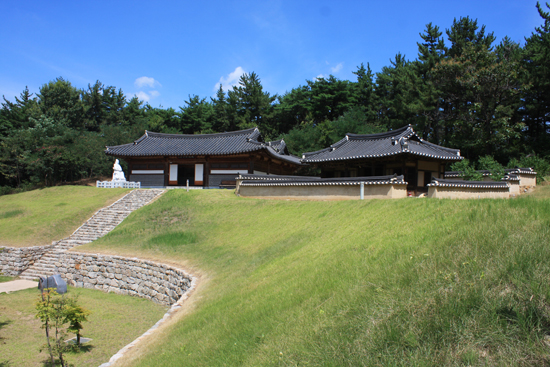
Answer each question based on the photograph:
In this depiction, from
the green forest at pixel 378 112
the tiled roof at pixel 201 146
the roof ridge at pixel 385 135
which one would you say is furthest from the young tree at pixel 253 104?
the roof ridge at pixel 385 135

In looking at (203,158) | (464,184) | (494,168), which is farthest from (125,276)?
(494,168)

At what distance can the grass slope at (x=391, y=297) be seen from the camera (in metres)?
3.51

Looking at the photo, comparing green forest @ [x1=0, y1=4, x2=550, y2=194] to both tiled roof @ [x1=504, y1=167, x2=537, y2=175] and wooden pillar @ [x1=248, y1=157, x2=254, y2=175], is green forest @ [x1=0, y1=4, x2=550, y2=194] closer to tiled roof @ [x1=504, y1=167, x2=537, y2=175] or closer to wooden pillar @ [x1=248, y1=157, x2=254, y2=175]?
tiled roof @ [x1=504, y1=167, x2=537, y2=175]

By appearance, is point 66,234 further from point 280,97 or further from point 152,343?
point 280,97

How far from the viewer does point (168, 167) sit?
2908 cm

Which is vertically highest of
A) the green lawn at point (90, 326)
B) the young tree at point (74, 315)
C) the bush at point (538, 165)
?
the bush at point (538, 165)

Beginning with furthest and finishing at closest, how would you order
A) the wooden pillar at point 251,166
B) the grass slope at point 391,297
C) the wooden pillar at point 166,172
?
1. the wooden pillar at point 166,172
2. the wooden pillar at point 251,166
3. the grass slope at point 391,297

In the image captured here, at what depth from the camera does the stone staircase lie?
15828 millimetres

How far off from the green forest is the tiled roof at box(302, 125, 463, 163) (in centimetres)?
749

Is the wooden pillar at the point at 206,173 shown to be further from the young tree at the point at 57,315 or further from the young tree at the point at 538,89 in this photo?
the young tree at the point at 538,89

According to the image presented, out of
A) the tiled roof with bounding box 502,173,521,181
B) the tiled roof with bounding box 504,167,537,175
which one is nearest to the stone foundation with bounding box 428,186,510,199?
the tiled roof with bounding box 502,173,521,181

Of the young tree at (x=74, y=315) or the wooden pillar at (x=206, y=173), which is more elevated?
the wooden pillar at (x=206, y=173)

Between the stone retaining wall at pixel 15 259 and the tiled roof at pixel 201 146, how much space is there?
43.2ft

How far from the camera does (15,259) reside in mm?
16062
